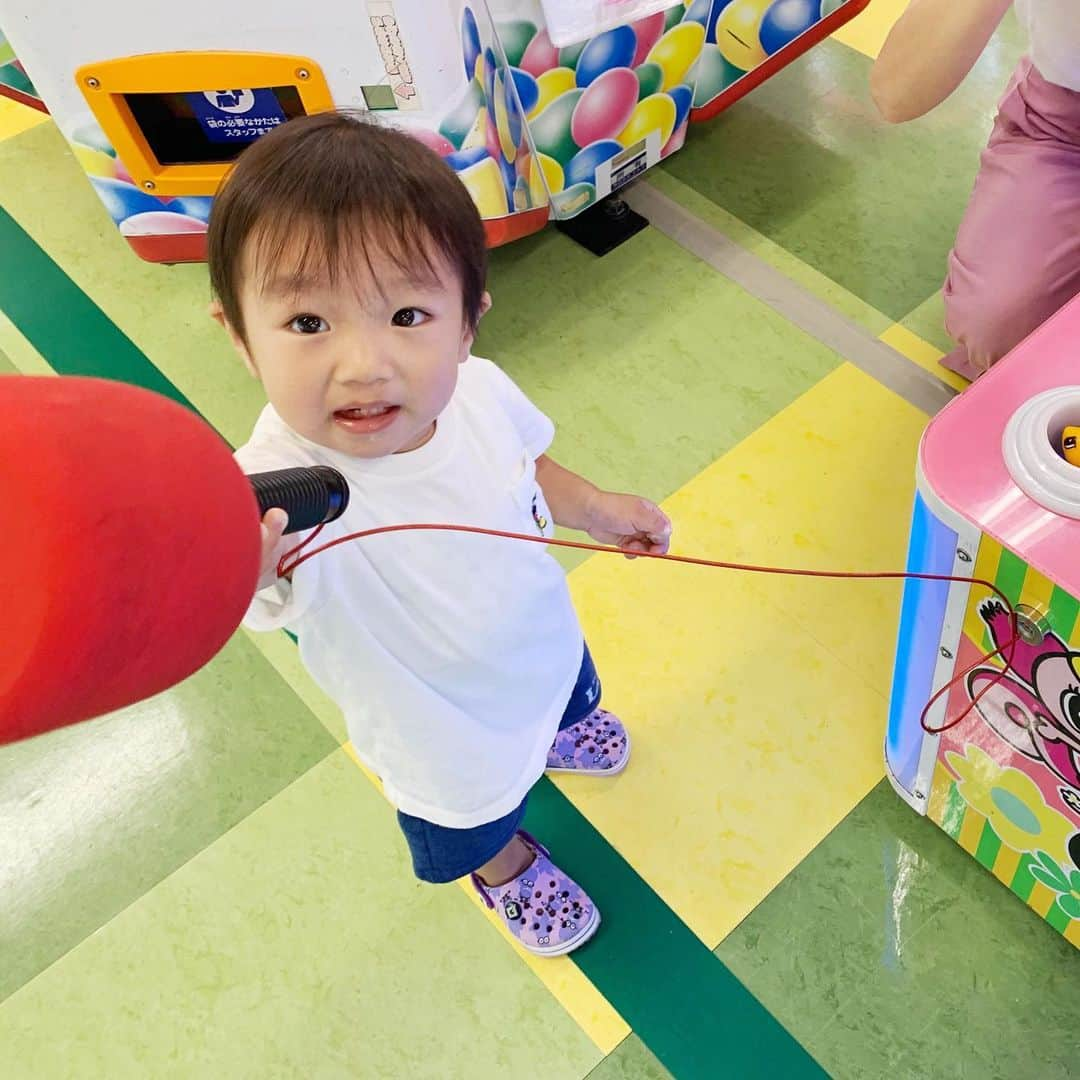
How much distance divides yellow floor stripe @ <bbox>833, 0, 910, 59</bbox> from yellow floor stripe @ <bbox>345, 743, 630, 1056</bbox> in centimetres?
167

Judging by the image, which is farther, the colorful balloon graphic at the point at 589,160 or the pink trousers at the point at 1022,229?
the colorful balloon graphic at the point at 589,160

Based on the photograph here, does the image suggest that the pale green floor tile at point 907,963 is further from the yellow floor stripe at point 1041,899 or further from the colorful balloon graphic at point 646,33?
the colorful balloon graphic at point 646,33

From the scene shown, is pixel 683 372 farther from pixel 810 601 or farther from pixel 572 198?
pixel 810 601

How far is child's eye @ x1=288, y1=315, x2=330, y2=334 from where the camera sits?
1.83ft

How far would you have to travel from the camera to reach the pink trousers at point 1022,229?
1.21 metres

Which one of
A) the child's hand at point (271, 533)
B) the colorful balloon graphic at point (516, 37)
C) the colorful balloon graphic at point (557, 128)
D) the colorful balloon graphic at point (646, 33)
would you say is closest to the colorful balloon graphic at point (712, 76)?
the colorful balloon graphic at point (646, 33)

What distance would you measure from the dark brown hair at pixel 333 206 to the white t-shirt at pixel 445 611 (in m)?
0.11

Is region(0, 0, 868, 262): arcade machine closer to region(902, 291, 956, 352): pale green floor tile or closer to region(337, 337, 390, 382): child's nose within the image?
region(902, 291, 956, 352): pale green floor tile

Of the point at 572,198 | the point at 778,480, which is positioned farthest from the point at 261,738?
the point at 572,198

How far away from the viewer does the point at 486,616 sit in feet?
2.31

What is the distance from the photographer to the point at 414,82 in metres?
1.13

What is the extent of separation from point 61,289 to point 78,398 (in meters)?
1.51

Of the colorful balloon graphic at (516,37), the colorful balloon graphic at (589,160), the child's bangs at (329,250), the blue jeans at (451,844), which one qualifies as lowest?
the blue jeans at (451,844)

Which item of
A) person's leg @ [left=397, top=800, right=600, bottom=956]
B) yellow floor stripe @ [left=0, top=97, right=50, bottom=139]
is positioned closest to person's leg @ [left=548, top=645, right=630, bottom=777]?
person's leg @ [left=397, top=800, right=600, bottom=956]
